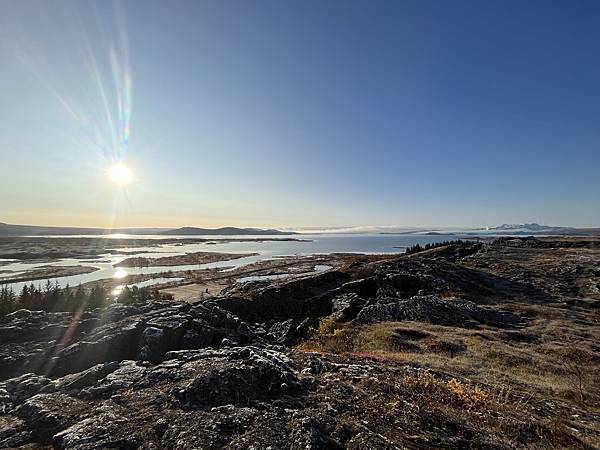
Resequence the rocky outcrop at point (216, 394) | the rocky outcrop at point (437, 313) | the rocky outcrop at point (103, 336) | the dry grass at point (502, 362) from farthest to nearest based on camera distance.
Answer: the rocky outcrop at point (437, 313)
the rocky outcrop at point (103, 336)
the dry grass at point (502, 362)
the rocky outcrop at point (216, 394)

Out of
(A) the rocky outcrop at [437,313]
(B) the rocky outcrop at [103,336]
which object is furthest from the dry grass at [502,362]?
(B) the rocky outcrop at [103,336]

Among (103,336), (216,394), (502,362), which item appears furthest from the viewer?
(502,362)

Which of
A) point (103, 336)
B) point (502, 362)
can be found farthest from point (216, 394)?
point (502, 362)

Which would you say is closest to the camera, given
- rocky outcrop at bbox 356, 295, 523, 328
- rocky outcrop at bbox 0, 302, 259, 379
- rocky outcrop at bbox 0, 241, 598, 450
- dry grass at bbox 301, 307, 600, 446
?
rocky outcrop at bbox 0, 241, 598, 450

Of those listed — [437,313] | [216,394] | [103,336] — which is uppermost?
[216,394]

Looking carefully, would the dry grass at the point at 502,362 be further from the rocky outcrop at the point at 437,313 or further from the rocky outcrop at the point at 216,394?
the rocky outcrop at the point at 437,313

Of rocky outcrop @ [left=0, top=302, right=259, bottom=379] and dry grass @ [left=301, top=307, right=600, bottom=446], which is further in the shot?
rocky outcrop @ [left=0, top=302, right=259, bottom=379]

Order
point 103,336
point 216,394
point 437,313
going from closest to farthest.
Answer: point 216,394
point 103,336
point 437,313

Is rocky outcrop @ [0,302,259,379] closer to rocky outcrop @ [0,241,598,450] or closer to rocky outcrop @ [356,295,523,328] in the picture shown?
rocky outcrop @ [0,241,598,450]

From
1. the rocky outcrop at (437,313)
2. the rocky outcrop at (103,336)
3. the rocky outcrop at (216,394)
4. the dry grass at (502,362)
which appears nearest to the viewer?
the rocky outcrop at (216,394)

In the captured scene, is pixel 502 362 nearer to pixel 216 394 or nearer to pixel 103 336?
pixel 216 394

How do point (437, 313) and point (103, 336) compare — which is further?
point (437, 313)

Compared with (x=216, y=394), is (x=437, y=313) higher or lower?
lower

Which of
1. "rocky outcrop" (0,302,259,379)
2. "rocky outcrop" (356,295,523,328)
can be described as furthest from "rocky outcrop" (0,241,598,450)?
"rocky outcrop" (356,295,523,328)
